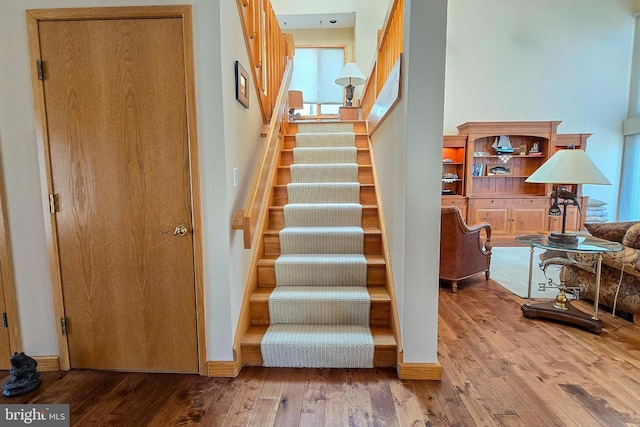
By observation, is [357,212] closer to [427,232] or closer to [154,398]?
[427,232]

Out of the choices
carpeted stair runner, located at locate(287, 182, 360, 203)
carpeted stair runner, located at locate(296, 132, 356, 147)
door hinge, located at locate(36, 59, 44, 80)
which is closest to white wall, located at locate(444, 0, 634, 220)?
carpeted stair runner, located at locate(296, 132, 356, 147)

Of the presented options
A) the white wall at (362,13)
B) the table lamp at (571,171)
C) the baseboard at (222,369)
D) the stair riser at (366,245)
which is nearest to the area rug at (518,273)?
the table lamp at (571,171)

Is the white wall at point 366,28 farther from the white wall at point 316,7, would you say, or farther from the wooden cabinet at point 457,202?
the wooden cabinet at point 457,202

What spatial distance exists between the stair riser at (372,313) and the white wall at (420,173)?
→ 0.84 ft

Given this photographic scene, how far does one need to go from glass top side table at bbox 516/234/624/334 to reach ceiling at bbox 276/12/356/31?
6034 mm

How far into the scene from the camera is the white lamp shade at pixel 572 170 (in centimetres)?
243

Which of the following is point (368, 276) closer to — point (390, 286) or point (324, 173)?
point (390, 286)

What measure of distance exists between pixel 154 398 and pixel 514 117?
7.35 meters

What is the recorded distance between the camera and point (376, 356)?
2100 mm

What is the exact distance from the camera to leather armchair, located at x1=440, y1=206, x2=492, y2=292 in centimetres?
336

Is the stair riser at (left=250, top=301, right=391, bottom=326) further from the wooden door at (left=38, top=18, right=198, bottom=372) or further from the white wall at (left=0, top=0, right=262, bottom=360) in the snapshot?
the wooden door at (left=38, top=18, right=198, bottom=372)

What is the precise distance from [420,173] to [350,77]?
14.3 feet

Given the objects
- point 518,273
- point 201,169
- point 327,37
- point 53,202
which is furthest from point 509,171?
point 53,202

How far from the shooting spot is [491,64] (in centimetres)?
650
